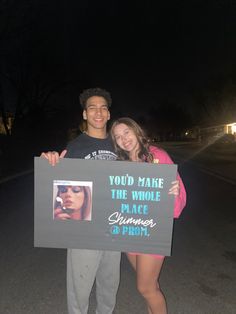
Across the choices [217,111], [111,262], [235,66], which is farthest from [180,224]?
[217,111]

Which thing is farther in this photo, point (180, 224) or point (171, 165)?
point (180, 224)

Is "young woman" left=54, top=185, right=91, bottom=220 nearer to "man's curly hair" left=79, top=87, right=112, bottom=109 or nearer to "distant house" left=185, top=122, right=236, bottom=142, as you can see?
"man's curly hair" left=79, top=87, right=112, bottom=109

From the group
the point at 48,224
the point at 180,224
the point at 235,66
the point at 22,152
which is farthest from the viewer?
the point at 235,66

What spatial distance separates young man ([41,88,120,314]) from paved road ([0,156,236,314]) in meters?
0.85

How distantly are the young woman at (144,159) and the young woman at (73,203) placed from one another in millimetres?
393

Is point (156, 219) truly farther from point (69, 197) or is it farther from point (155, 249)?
point (69, 197)

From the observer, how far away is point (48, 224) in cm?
259

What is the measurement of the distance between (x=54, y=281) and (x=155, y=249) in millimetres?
2034

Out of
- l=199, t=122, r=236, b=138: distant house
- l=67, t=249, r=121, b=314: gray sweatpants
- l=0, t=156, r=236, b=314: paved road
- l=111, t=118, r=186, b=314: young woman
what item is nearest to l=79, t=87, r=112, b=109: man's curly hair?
l=111, t=118, r=186, b=314: young woman

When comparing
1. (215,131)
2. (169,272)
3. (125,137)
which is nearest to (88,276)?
(125,137)

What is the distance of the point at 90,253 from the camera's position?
2.64m

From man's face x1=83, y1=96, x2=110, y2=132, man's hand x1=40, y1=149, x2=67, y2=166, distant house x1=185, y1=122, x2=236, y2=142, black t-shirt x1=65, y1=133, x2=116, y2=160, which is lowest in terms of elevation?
man's hand x1=40, y1=149, x2=67, y2=166

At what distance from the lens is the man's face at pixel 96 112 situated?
2.73 m

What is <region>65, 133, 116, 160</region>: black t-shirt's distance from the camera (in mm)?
2705
